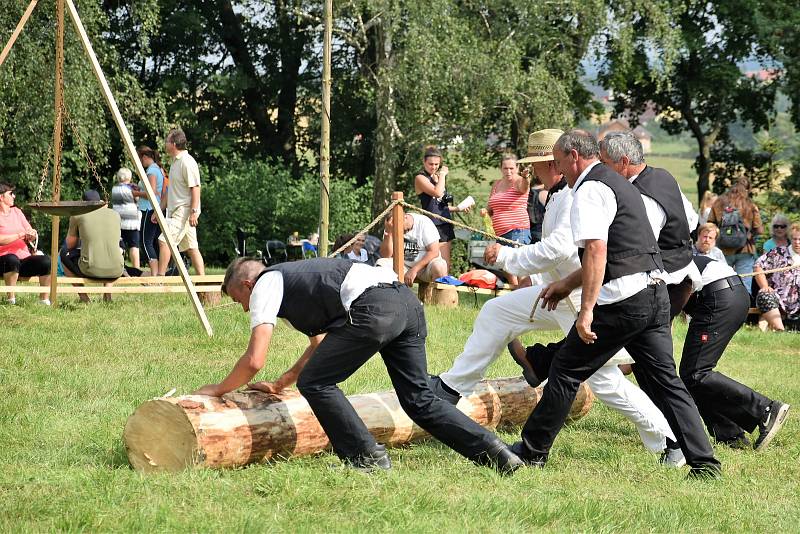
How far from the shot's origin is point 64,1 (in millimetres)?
10125

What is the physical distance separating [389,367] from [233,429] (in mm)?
851

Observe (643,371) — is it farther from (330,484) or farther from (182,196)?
(182,196)

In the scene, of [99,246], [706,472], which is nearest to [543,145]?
[706,472]

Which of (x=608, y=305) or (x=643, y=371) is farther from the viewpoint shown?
(x=643, y=371)

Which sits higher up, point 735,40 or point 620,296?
point 735,40

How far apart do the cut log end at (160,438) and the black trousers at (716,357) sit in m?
3.14

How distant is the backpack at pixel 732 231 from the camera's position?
510 inches

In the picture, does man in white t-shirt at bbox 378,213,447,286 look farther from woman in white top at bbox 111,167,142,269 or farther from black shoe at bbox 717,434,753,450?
black shoe at bbox 717,434,753,450

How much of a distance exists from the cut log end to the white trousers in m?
1.78

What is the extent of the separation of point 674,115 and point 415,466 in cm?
2472

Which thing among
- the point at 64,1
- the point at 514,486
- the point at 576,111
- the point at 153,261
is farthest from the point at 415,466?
the point at 576,111

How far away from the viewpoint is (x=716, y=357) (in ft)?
21.9

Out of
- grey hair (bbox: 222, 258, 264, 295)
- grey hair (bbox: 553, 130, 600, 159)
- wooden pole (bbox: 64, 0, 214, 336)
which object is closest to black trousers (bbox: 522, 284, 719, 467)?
grey hair (bbox: 553, 130, 600, 159)

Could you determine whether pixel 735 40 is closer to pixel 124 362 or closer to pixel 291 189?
pixel 291 189
